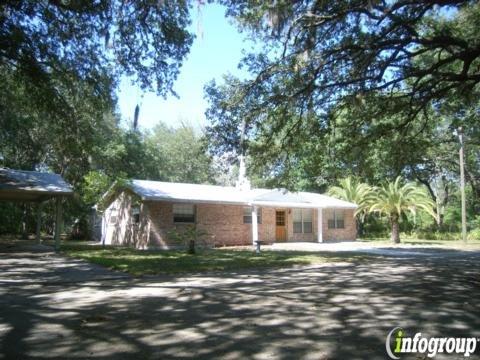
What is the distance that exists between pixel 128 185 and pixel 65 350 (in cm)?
1838

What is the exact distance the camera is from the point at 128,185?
74.1ft

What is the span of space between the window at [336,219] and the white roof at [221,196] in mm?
802

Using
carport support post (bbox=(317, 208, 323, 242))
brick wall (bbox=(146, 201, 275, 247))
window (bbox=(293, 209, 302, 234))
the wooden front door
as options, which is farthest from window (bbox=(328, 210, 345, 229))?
brick wall (bbox=(146, 201, 275, 247))

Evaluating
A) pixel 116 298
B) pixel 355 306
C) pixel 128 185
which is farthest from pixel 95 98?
pixel 355 306

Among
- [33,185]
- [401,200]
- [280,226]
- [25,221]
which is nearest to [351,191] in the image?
[401,200]

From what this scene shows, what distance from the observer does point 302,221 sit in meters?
28.8

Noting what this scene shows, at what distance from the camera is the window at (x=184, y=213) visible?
2252cm

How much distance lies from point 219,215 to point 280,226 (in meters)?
5.26

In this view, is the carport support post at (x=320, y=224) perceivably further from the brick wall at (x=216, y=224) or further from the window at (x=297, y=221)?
the brick wall at (x=216, y=224)

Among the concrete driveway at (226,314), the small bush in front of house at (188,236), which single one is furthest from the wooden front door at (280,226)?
the concrete driveway at (226,314)

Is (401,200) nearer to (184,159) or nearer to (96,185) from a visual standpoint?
(96,185)

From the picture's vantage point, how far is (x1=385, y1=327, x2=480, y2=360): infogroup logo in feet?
15.3

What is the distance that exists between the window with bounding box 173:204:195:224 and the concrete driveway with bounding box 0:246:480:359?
38.1ft

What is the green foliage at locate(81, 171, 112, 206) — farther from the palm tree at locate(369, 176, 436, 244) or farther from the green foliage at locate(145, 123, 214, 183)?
the green foliage at locate(145, 123, 214, 183)
